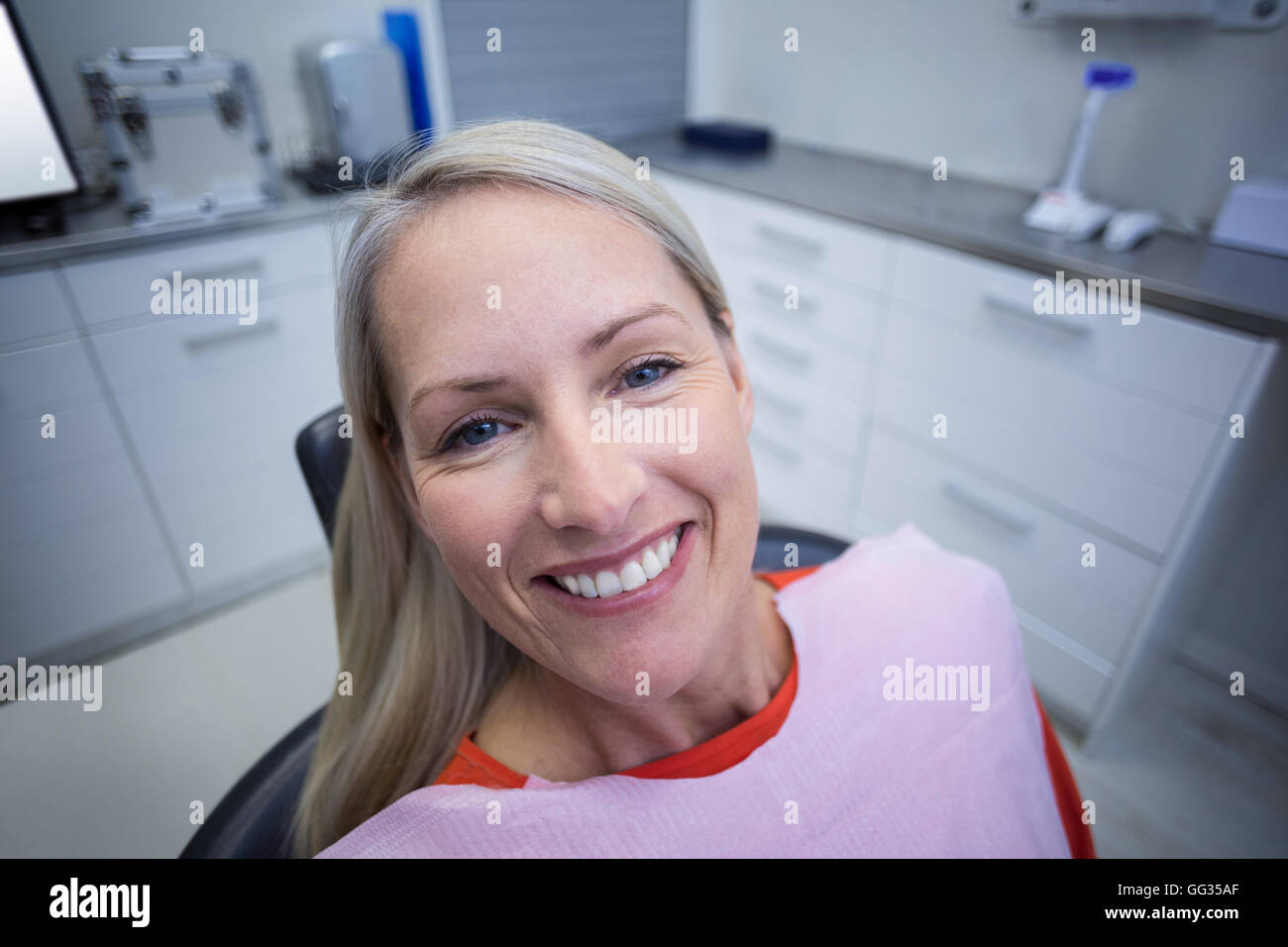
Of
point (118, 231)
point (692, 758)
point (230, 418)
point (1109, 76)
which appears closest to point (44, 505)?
point (692, 758)

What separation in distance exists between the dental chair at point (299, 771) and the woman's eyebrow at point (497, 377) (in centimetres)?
40

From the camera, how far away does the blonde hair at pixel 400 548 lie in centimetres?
61

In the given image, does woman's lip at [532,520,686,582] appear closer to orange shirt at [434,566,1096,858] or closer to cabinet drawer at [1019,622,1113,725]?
orange shirt at [434,566,1096,858]

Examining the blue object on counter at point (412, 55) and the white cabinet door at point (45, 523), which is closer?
the white cabinet door at point (45, 523)

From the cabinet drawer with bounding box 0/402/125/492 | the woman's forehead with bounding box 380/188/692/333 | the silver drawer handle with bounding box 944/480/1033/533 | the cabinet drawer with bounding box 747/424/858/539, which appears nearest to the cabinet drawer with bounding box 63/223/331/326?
the cabinet drawer with bounding box 0/402/125/492

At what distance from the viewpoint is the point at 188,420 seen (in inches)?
69.6

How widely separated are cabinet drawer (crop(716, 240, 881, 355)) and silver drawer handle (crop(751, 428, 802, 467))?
384 millimetres

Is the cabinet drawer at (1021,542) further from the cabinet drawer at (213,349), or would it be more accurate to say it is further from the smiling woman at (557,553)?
the cabinet drawer at (213,349)

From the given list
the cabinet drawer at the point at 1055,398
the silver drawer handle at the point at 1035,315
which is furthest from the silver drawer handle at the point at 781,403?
the silver drawer handle at the point at 1035,315

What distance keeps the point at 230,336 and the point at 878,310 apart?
5.31 ft

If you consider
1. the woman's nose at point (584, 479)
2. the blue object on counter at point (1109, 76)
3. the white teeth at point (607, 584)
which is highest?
the blue object on counter at point (1109, 76)

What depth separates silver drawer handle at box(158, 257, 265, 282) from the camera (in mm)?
1631

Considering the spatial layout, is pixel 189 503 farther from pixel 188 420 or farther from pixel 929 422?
pixel 929 422
